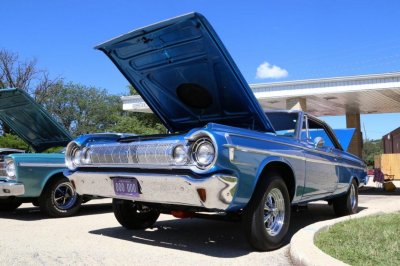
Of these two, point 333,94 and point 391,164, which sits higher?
point 333,94

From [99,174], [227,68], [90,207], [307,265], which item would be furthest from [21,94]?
[307,265]

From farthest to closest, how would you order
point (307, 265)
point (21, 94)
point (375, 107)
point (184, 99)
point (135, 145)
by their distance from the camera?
point (375, 107)
point (21, 94)
point (184, 99)
point (135, 145)
point (307, 265)

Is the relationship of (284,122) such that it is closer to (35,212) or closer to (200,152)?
(200,152)

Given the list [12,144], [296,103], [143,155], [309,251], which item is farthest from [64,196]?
[296,103]

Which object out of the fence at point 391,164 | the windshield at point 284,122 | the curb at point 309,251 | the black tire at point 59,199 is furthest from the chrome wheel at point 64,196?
the fence at point 391,164

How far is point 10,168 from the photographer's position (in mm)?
7598

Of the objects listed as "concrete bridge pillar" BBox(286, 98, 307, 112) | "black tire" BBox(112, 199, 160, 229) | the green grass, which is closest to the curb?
the green grass

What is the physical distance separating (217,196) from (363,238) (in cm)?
197

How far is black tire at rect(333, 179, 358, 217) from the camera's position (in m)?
7.83

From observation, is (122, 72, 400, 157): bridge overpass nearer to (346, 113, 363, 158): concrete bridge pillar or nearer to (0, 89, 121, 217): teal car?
(346, 113, 363, 158): concrete bridge pillar

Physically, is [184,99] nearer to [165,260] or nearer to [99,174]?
[99,174]

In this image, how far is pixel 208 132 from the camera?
4500mm

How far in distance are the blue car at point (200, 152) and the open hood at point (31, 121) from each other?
8.75 ft

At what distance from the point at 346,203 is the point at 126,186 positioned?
4308 mm
